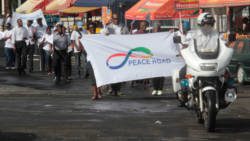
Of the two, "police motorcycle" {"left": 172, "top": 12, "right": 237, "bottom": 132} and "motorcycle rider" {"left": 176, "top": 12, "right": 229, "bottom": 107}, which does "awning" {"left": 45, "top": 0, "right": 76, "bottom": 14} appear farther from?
"police motorcycle" {"left": 172, "top": 12, "right": 237, "bottom": 132}

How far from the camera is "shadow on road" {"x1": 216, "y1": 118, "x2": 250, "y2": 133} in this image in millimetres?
11781

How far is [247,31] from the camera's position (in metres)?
31.7

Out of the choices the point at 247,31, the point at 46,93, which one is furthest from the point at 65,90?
the point at 247,31

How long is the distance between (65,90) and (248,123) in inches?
314

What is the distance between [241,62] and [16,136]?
40.0 ft

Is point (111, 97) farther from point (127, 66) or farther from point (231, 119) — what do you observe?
point (231, 119)

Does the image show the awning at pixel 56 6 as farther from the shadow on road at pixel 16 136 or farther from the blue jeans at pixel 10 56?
the shadow on road at pixel 16 136

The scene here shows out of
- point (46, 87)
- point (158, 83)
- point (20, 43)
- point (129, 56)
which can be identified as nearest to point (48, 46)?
point (20, 43)

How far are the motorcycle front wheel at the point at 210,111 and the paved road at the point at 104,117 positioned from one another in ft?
0.45

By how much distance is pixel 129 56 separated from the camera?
58.3 feet

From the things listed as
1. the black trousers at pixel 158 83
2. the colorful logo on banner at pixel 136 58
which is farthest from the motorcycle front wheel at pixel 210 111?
the black trousers at pixel 158 83

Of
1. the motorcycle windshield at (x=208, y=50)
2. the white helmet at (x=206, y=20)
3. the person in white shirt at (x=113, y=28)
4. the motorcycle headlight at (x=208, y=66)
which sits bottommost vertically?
the person in white shirt at (x=113, y=28)

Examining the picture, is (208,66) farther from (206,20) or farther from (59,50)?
(59,50)

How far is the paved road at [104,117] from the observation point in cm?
1114
